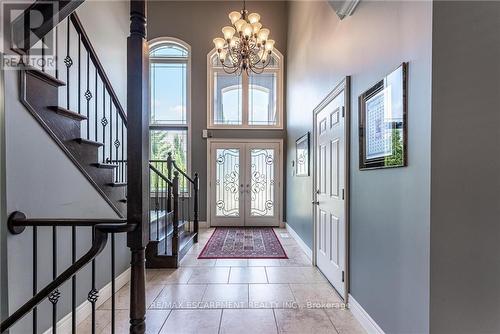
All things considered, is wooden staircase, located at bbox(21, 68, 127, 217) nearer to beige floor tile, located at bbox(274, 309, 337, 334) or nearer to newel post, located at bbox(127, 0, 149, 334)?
newel post, located at bbox(127, 0, 149, 334)

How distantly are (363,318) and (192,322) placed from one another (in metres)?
1.39

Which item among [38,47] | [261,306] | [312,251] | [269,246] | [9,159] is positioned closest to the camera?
[9,159]

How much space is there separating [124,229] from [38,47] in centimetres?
203

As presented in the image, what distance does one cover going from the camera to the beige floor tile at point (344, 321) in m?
2.24

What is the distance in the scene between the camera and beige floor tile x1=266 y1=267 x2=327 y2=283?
3.29 metres

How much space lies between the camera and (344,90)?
2719 millimetres

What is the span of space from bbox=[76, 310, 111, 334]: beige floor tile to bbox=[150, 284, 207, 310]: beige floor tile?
0.38 meters

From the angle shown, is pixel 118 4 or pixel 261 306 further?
pixel 118 4

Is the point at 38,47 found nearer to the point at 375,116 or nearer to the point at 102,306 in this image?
the point at 102,306

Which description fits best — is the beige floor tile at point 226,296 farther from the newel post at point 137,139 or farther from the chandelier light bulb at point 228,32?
the chandelier light bulb at point 228,32

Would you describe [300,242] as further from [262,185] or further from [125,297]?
[125,297]

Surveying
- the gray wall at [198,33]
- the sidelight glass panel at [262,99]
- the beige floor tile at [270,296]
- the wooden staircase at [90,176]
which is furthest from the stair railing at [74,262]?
the sidelight glass panel at [262,99]

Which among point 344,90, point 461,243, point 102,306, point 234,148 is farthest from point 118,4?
point 461,243

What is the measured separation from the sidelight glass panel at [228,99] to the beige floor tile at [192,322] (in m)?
4.69
